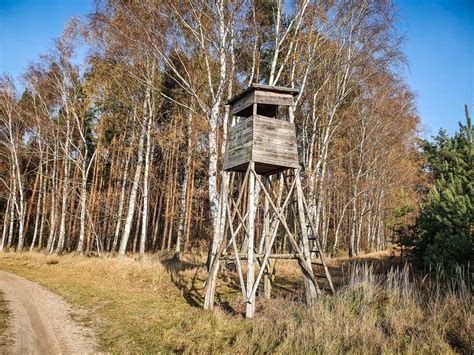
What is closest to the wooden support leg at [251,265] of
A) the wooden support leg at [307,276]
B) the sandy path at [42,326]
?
the wooden support leg at [307,276]

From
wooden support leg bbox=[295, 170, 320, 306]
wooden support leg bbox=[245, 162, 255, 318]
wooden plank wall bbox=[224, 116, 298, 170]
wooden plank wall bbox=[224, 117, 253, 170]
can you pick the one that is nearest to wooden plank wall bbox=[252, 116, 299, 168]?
wooden plank wall bbox=[224, 116, 298, 170]

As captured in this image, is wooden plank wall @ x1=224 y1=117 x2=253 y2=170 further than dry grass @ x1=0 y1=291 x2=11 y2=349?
Yes

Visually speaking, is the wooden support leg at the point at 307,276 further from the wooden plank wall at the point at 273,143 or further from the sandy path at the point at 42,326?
the sandy path at the point at 42,326

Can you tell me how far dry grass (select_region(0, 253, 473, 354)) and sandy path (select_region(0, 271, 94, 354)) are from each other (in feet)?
1.14

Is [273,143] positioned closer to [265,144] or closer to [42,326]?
[265,144]

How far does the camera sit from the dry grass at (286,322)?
5.12 meters

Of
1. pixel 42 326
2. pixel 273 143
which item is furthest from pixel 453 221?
pixel 42 326

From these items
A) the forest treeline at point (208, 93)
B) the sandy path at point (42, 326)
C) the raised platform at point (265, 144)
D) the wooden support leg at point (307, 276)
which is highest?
the forest treeline at point (208, 93)

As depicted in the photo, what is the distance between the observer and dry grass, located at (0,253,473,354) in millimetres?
5121

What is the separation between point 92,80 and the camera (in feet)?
57.2

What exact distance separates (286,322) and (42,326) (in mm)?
4687

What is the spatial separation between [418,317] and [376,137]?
17.8m

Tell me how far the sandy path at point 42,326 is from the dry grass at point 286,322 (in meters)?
0.35

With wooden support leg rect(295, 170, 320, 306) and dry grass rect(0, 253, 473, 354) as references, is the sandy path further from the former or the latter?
wooden support leg rect(295, 170, 320, 306)
